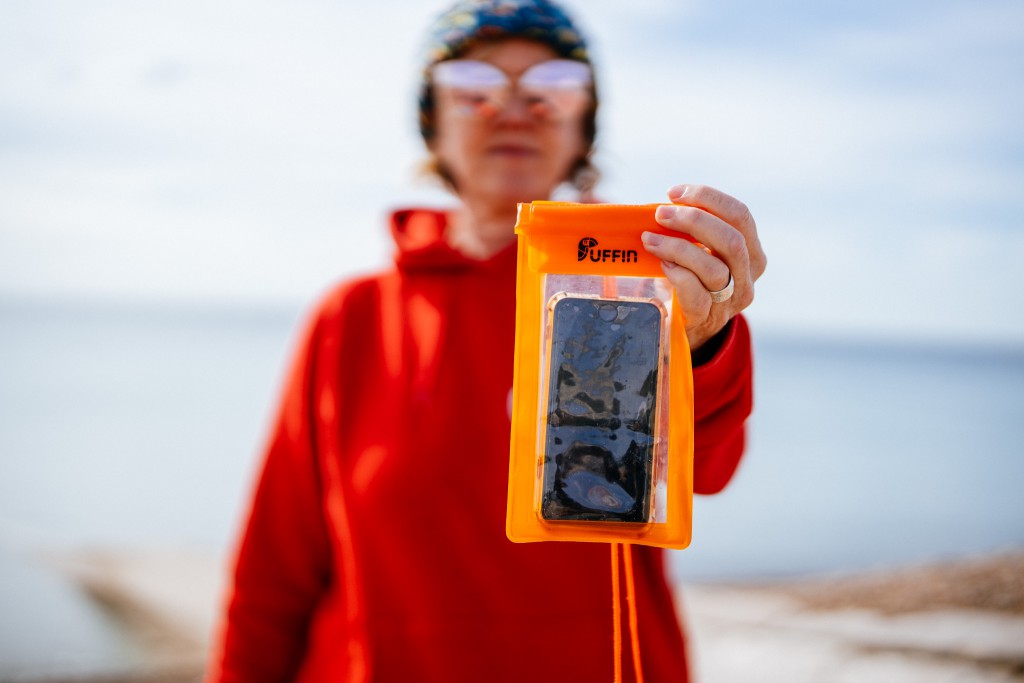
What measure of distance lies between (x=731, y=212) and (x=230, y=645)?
188cm

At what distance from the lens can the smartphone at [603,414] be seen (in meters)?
1.17

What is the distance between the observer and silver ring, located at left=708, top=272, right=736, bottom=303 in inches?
46.8

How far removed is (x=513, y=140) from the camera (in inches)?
79.8

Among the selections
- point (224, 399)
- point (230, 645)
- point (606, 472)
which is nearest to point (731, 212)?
point (606, 472)

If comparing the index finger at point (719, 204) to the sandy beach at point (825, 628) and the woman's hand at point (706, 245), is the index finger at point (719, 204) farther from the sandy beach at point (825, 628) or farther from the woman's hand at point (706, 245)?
the sandy beach at point (825, 628)

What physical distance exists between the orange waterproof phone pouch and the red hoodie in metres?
0.28

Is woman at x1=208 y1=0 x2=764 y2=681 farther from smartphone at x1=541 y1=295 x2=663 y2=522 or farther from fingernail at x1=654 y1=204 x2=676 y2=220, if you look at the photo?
fingernail at x1=654 y1=204 x2=676 y2=220

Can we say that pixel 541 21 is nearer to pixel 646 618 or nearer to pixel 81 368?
pixel 646 618

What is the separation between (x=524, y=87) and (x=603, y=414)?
1.16m

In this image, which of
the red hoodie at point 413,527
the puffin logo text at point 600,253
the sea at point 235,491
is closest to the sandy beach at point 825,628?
the sea at point 235,491

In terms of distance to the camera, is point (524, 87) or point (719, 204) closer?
point (719, 204)

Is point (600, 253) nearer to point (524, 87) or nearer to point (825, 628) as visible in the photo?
point (524, 87)

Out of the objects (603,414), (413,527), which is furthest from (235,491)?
(603,414)

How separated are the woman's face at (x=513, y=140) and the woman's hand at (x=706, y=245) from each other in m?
0.93
